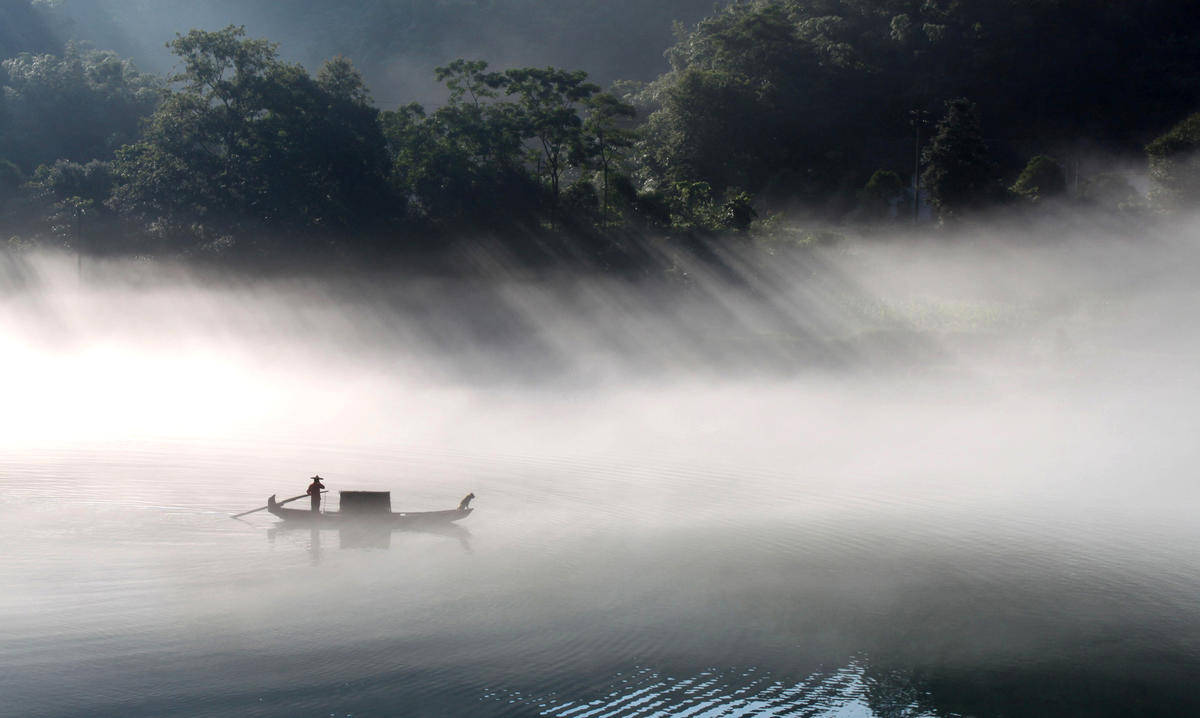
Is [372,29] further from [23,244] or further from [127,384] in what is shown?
[127,384]

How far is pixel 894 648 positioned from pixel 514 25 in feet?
374

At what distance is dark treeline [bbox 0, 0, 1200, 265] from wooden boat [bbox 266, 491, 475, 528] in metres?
25.4

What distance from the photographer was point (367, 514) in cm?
1473

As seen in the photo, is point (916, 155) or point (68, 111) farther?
point (68, 111)

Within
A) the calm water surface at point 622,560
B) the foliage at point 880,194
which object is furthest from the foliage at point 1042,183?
the calm water surface at point 622,560

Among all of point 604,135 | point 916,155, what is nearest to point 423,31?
point 916,155

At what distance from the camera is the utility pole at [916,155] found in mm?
46375

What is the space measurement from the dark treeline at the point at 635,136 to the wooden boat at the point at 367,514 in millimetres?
25440

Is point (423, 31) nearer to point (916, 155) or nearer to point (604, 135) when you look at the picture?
point (916, 155)

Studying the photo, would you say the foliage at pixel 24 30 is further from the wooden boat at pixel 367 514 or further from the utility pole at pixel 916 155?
the wooden boat at pixel 367 514

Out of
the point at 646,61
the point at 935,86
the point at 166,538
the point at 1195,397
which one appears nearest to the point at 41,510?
the point at 166,538

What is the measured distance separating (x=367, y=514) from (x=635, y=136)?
3030 centimetres

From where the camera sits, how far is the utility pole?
152 feet

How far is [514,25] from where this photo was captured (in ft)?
384
